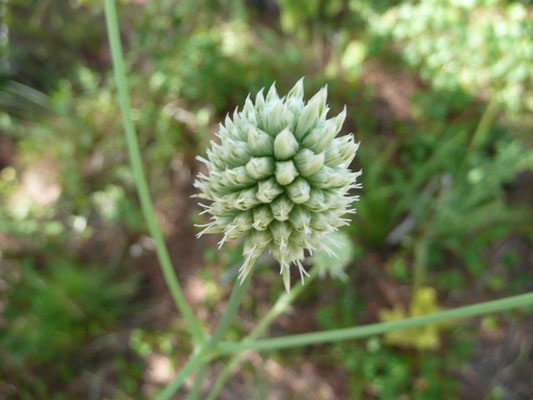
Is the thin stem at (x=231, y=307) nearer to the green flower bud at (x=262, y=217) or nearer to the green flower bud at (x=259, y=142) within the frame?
the green flower bud at (x=262, y=217)

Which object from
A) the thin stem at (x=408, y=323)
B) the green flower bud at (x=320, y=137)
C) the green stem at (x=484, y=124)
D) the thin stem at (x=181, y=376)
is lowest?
the thin stem at (x=181, y=376)

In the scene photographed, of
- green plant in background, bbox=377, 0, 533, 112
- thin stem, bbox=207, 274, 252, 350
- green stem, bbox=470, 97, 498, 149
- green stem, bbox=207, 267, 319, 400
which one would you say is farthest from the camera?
green stem, bbox=470, 97, 498, 149

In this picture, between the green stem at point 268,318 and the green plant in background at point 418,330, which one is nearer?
the green stem at point 268,318

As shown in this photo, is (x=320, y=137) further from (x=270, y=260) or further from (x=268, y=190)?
(x=270, y=260)

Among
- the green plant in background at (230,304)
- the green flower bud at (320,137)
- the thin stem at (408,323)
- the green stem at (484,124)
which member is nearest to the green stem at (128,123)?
the green plant in background at (230,304)

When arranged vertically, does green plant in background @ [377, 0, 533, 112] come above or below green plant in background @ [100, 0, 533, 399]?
above

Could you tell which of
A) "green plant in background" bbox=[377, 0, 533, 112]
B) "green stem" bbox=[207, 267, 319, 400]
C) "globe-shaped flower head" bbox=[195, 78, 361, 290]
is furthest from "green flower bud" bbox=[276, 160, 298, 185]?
"green plant in background" bbox=[377, 0, 533, 112]

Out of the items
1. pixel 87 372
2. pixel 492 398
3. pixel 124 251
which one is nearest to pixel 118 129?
pixel 124 251

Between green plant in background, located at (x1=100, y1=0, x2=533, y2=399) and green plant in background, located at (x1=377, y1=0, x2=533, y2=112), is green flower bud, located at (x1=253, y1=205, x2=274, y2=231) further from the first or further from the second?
green plant in background, located at (x1=377, y1=0, x2=533, y2=112)
